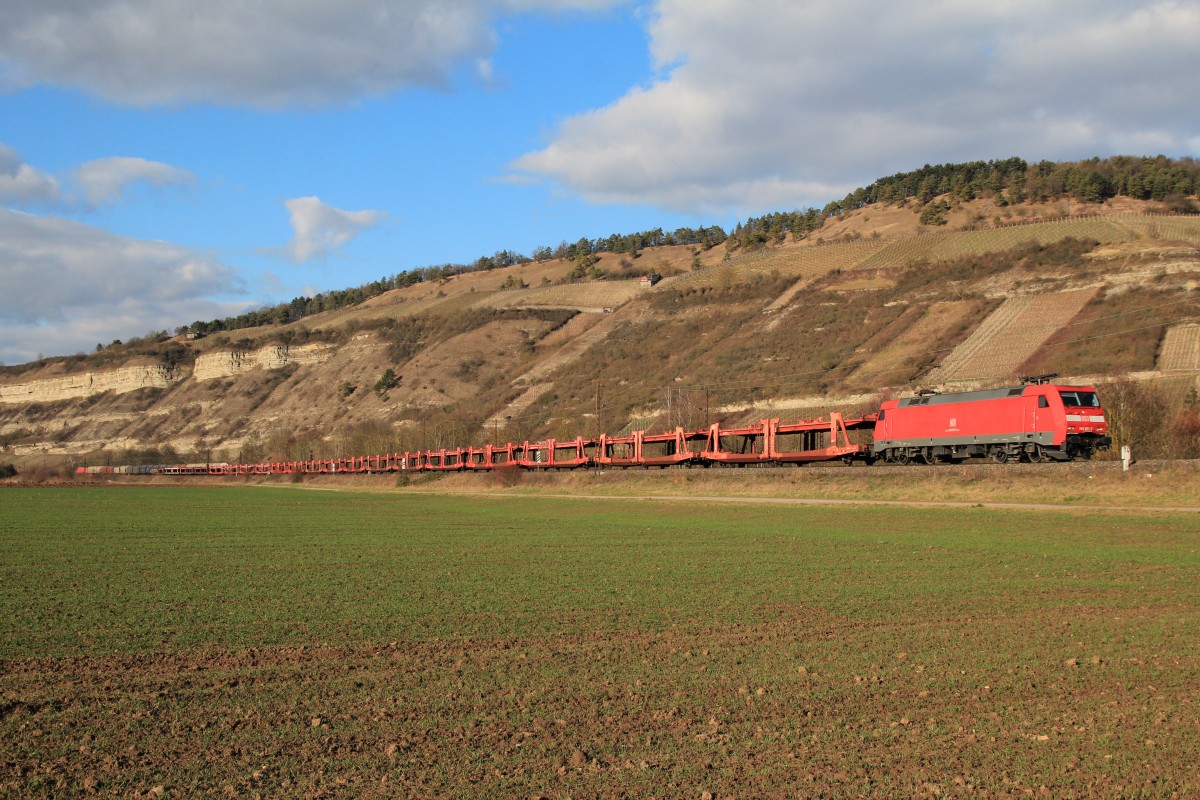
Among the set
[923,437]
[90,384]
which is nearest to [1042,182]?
[923,437]

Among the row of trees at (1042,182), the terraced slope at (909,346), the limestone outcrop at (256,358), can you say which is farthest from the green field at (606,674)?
the limestone outcrop at (256,358)

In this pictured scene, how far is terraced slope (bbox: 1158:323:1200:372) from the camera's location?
63.3 metres

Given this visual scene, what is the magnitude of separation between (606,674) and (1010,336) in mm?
80727

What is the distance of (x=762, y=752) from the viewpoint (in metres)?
8.57

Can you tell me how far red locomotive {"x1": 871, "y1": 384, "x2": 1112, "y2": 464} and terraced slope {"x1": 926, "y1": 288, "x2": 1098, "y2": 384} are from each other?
29.4 meters

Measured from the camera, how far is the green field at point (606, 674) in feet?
26.5

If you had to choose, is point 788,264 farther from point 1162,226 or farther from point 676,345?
point 1162,226

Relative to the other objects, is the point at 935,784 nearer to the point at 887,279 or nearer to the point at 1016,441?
the point at 1016,441

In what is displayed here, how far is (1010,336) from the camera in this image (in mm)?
82812

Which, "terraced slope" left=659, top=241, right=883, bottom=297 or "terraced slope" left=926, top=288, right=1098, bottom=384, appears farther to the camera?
"terraced slope" left=659, top=241, right=883, bottom=297

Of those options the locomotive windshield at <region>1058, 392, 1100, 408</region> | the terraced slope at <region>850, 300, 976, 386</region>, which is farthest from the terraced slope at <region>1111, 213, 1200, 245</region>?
the locomotive windshield at <region>1058, 392, 1100, 408</region>

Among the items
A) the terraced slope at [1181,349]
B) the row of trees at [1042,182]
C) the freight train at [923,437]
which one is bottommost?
the freight train at [923,437]

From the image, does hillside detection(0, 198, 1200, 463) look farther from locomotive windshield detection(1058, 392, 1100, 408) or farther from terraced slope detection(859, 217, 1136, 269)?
locomotive windshield detection(1058, 392, 1100, 408)

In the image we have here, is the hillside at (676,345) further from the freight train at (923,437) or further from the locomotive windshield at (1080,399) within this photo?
the locomotive windshield at (1080,399)
